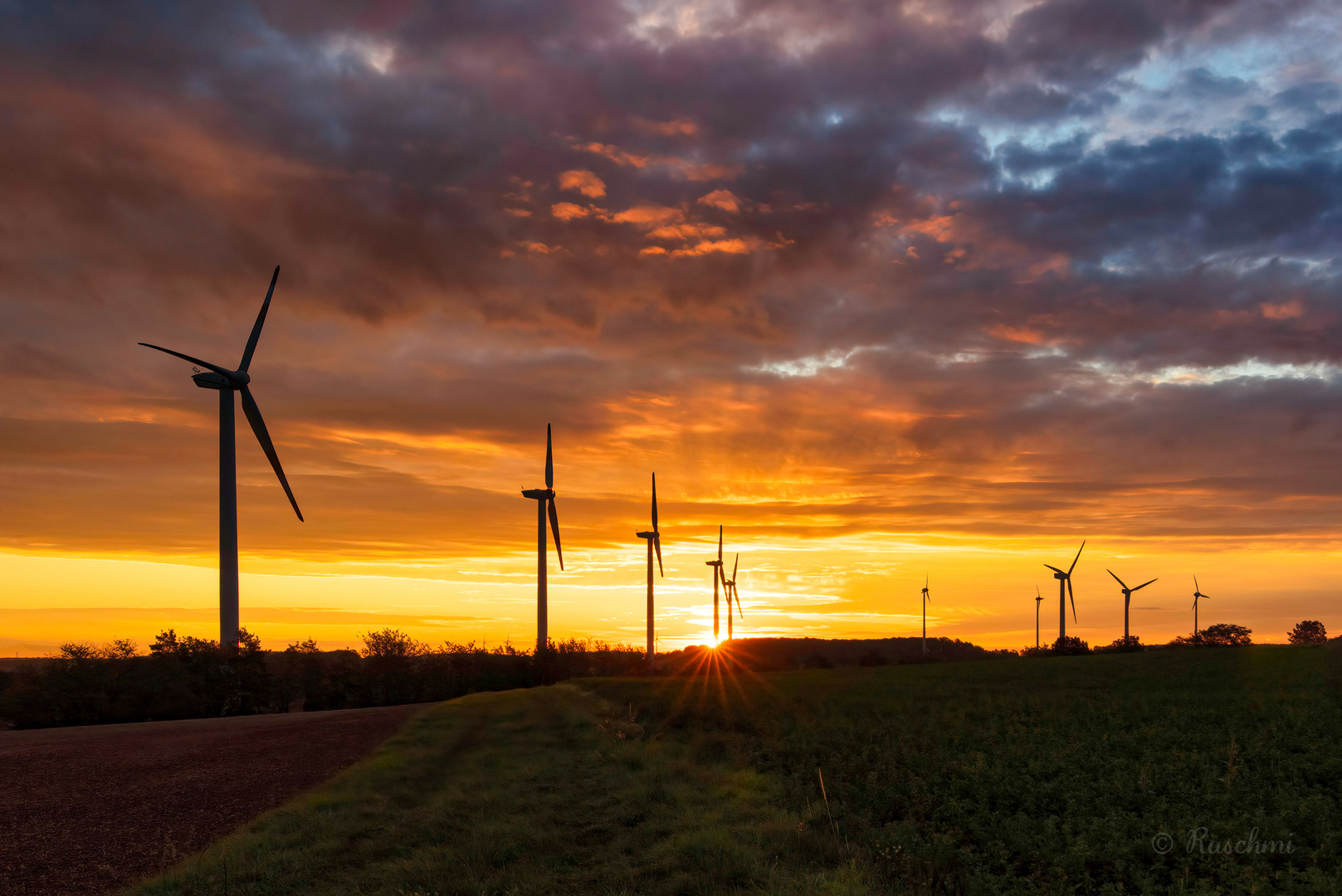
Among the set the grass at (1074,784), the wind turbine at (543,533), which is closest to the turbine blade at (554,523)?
the wind turbine at (543,533)

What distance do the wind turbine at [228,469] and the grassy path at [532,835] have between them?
1874 inches

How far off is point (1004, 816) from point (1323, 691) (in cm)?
3242

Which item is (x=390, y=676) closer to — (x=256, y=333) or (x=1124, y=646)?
(x=256, y=333)

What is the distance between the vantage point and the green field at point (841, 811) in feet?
47.0

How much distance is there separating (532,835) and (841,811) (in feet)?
25.0

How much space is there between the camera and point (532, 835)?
60.1 ft

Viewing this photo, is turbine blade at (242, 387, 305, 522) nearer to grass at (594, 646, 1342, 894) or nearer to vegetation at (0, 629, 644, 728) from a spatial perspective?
vegetation at (0, 629, 644, 728)

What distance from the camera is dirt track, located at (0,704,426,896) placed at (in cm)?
1642

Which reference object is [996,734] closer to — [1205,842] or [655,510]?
[1205,842]

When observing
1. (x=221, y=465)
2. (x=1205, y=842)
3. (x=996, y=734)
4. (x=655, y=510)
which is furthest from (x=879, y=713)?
(x=655, y=510)

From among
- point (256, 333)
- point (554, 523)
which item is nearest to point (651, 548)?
point (554, 523)

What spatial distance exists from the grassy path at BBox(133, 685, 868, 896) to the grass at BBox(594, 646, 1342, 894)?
6.11ft

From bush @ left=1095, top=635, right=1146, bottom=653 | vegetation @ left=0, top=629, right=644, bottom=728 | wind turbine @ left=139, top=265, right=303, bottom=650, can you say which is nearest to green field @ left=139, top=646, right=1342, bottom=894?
vegetation @ left=0, top=629, right=644, bottom=728

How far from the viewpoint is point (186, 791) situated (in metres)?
22.9
